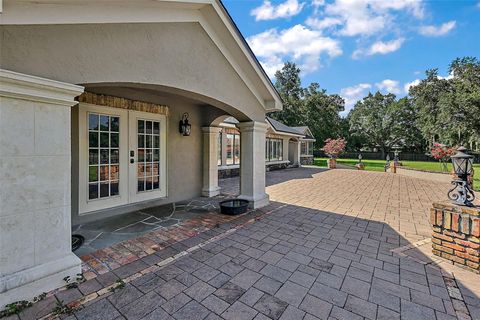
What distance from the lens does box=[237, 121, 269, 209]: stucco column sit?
5.77 meters

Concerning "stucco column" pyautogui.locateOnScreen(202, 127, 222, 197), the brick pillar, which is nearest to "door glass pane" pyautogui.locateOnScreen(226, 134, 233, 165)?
"stucco column" pyautogui.locateOnScreen(202, 127, 222, 197)

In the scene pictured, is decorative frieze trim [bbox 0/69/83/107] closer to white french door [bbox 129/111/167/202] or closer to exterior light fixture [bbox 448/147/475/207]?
white french door [bbox 129/111/167/202]

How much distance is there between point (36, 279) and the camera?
7.29 feet

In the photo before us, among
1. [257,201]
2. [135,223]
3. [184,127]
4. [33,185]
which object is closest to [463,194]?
[257,201]

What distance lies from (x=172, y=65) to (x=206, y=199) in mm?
4153

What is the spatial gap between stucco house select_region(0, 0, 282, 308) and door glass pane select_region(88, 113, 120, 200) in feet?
0.07

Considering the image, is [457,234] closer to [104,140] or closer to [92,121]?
[104,140]

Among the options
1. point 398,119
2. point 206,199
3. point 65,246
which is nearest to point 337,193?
point 206,199

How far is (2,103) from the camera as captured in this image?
2.00 m

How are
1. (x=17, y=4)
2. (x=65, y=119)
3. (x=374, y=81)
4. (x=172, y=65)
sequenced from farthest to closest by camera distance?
(x=374, y=81) < (x=172, y=65) < (x=65, y=119) < (x=17, y=4)

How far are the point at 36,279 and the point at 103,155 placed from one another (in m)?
3.01

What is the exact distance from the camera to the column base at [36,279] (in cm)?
206

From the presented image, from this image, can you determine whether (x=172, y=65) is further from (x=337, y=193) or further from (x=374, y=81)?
(x=374, y=81)

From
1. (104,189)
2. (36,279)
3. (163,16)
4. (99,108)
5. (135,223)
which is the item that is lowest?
(135,223)
